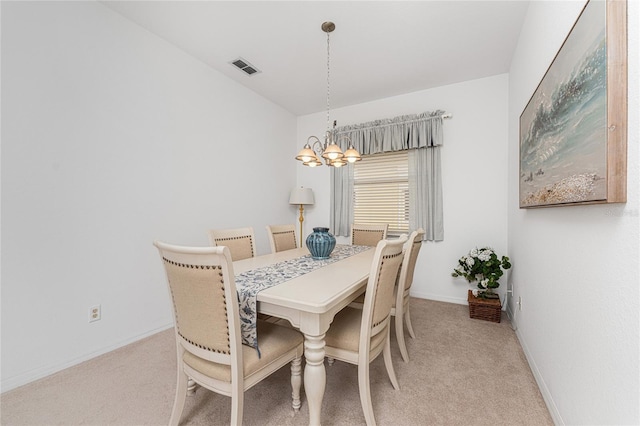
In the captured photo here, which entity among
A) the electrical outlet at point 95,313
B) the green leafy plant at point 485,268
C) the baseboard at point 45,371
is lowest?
the baseboard at point 45,371

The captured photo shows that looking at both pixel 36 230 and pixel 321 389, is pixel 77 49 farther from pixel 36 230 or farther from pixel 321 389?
pixel 321 389

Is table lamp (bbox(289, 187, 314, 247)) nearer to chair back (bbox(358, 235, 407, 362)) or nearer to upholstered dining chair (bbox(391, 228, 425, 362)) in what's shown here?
upholstered dining chair (bbox(391, 228, 425, 362))

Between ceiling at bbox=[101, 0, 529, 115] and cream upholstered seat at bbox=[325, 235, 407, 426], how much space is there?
6.13 ft

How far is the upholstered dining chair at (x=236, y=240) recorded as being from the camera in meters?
2.13

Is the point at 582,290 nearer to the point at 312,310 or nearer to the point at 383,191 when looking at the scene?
the point at 312,310

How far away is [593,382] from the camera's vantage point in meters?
1.04

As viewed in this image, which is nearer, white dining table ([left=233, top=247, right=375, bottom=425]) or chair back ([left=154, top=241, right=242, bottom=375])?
chair back ([left=154, top=241, right=242, bottom=375])

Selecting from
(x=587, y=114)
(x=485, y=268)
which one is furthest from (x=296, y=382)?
(x=485, y=268)

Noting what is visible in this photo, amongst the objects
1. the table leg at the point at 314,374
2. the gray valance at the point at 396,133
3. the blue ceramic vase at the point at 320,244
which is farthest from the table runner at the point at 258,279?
the gray valance at the point at 396,133

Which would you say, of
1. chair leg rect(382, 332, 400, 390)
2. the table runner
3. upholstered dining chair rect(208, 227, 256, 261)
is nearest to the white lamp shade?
upholstered dining chair rect(208, 227, 256, 261)

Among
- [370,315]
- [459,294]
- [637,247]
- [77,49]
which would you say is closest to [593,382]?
[637,247]

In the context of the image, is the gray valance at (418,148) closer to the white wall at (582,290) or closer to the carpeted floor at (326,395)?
the white wall at (582,290)

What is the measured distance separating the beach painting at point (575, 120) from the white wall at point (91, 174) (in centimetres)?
284

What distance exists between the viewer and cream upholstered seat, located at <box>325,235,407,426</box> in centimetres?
131
